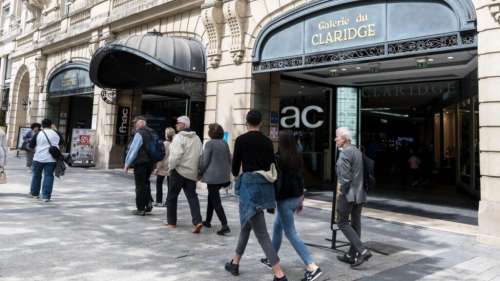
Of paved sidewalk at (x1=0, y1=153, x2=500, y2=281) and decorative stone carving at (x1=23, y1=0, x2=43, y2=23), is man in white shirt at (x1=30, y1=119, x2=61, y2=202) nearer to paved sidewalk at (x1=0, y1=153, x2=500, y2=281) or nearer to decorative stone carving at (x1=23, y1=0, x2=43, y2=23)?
paved sidewalk at (x1=0, y1=153, x2=500, y2=281)

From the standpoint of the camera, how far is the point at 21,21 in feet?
87.5

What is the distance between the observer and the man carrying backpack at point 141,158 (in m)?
7.41

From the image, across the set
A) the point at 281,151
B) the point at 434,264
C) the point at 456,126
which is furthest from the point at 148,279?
the point at 456,126

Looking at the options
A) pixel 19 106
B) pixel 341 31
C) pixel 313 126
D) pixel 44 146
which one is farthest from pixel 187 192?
pixel 19 106

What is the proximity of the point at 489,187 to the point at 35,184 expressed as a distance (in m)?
9.09

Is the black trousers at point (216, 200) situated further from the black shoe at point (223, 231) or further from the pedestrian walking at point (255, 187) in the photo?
the pedestrian walking at point (255, 187)

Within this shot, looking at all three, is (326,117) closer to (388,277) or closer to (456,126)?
(456,126)

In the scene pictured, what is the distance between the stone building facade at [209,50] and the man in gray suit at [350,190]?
2.96 metres

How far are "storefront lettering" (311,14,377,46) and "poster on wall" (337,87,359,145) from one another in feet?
17.2

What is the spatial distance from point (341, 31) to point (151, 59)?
5525 mm

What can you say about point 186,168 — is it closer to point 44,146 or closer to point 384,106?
point 44,146

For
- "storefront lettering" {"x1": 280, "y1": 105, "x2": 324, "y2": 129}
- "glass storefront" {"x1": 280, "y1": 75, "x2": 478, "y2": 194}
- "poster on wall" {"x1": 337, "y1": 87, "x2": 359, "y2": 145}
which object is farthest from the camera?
"poster on wall" {"x1": 337, "y1": 87, "x2": 359, "y2": 145}

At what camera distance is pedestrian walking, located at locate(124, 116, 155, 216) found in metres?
7.40

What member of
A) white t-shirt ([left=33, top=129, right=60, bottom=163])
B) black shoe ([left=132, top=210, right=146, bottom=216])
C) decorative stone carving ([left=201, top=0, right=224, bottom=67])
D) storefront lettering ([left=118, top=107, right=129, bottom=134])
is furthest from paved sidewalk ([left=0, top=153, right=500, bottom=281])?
storefront lettering ([left=118, top=107, right=129, bottom=134])
